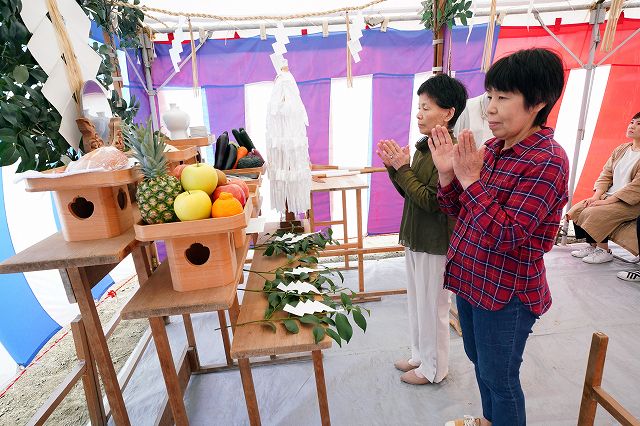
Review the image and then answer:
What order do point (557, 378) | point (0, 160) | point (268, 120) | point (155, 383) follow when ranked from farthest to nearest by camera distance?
point (155, 383), point (557, 378), point (268, 120), point (0, 160)

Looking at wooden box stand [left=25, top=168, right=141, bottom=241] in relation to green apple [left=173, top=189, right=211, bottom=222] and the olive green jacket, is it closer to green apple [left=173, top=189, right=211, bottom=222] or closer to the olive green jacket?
green apple [left=173, top=189, right=211, bottom=222]

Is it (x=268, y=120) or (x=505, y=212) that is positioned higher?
(x=268, y=120)

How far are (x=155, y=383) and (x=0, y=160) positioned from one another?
166 centimetres

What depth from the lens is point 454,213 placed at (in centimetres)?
150

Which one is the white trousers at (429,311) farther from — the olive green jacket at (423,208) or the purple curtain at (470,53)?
the purple curtain at (470,53)

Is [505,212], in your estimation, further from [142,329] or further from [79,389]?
[142,329]

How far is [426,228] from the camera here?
70.1 inches

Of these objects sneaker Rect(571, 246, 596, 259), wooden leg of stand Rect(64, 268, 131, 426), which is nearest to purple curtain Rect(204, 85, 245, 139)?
wooden leg of stand Rect(64, 268, 131, 426)

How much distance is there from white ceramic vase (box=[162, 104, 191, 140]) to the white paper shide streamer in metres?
0.47

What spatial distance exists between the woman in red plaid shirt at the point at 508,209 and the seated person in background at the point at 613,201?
272cm

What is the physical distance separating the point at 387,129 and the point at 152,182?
132 inches

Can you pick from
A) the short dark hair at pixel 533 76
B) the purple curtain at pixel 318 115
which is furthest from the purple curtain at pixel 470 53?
the short dark hair at pixel 533 76

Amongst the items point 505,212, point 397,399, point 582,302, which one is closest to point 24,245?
point 397,399

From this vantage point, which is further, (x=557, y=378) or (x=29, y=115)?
(x=557, y=378)
